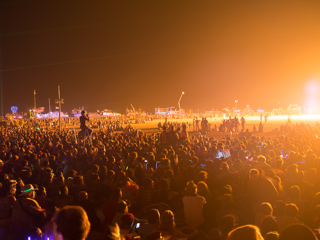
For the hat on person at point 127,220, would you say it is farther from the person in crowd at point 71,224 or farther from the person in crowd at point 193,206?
the person in crowd at point 71,224

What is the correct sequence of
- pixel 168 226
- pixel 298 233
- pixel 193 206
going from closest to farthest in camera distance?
pixel 298 233 → pixel 168 226 → pixel 193 206

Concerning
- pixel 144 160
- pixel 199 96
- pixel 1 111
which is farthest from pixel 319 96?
pixel 1 111

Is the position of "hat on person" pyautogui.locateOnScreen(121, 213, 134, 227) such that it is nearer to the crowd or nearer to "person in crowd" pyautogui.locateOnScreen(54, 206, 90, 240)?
the crowd

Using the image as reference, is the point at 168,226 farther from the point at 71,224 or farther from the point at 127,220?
the point at 71,224

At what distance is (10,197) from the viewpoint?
514 cm

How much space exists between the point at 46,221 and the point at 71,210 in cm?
241

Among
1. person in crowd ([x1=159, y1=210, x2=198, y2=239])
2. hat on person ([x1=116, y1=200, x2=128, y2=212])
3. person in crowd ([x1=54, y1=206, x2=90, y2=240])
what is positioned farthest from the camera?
hat on person ([x1=116, y1=200, x2=128, y2=212])

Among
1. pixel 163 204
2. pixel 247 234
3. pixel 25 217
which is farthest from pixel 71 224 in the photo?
pixel 163 204

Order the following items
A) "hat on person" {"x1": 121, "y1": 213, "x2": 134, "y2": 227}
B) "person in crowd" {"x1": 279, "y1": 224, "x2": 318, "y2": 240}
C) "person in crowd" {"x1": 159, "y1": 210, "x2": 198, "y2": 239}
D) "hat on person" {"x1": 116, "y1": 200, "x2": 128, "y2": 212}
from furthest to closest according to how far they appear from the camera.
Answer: "hat on person" {"x1": 116, "y1": 200, "x2": 128, "y2": 212}
"hat on person" {"x1": 121, "y1": 213, "x2": 134, "y2": 227}
"person in crowd" {"x1": 159, "y1": 210, "x2": 198, "y2": 239}
"person in crowd" {"x1": 279, "y1": 224, "x2": 318, "y2": 240}

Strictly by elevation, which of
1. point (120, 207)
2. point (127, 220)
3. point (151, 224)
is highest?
point (120, 207)

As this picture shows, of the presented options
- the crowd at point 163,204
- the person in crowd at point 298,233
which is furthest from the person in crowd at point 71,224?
the person in crowd at point 298,233

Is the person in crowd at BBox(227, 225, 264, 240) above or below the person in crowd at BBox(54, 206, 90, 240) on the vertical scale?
below

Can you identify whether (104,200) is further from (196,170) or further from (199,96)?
(199,96)

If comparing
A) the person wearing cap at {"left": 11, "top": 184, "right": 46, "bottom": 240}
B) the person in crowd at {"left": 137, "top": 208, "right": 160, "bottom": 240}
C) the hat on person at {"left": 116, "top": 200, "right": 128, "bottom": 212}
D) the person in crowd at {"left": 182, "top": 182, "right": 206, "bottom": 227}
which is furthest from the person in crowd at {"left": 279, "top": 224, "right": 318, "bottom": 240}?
the person wearing cap at {"left": 11, "top": 184, "right": 46, "bottom": 240}
